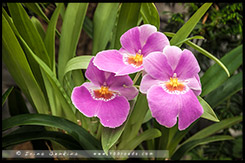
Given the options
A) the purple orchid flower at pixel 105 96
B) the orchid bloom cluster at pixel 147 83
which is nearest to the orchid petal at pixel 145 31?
the orchid bloom cluster at pixel 147 83

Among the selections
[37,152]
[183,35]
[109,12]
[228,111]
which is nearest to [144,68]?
[183,35]

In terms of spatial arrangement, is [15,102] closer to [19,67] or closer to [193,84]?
[19,67]

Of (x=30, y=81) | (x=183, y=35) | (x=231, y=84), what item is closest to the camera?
(x=183, y=35)

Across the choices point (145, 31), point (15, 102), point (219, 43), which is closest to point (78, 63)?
point (145, 31)

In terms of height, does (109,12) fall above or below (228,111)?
above

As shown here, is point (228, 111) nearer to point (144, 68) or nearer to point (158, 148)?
point (158, 148)

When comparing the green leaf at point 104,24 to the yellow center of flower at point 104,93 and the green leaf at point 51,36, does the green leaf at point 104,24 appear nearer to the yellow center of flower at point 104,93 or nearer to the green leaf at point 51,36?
the green leaf at point 51,36
